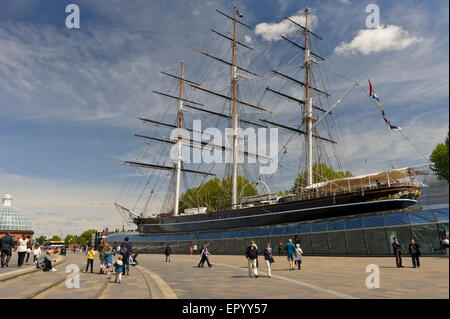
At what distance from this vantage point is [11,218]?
128250 millimetres

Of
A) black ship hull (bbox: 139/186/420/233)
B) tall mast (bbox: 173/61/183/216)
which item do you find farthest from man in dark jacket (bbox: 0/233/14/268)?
tall mast (bbox: 173/61/183/216)

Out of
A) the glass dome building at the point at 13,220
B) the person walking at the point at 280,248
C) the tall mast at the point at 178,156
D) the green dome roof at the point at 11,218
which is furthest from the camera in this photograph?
the green dome roof at the point at 11,218

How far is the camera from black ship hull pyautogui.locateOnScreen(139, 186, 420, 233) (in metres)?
30.4

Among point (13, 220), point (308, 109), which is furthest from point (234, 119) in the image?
point (13, 220)

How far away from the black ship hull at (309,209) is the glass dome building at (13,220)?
109 meters

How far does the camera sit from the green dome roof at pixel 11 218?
125562mm

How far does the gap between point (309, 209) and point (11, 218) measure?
135 meters

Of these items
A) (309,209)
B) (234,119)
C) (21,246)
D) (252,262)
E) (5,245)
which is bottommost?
(252,262)

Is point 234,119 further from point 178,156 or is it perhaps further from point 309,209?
point 309,209

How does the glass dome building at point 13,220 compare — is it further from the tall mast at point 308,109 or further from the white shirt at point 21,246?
the white shirt at point 21,246

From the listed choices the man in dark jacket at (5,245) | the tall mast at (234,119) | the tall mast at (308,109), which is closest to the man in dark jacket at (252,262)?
the man in dark jacket at (5,245)

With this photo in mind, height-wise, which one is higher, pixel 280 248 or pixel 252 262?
pixel 252 262

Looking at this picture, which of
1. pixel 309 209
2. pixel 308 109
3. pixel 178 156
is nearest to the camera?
pixel 309 209
